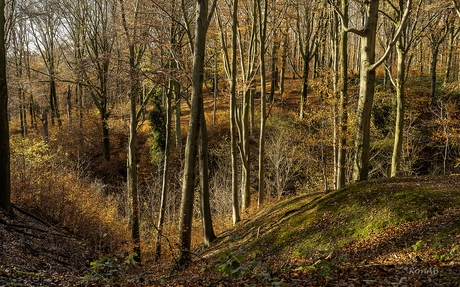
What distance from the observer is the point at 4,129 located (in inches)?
265

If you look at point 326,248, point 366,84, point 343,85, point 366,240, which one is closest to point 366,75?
point 366,84

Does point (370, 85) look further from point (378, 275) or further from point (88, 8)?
point (88, 8)

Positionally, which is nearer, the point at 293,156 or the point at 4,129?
the point at 4,129

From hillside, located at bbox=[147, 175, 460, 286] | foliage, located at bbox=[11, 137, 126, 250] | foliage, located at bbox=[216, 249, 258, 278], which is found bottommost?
foliage, located at bbox=[11, 137, 126, 250]

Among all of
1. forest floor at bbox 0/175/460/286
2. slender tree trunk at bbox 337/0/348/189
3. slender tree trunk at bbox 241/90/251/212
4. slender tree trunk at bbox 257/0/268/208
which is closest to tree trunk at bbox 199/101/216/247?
forest floor at bbox 0/175/460/286

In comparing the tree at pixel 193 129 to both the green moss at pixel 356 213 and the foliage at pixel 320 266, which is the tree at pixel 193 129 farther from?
the foliage at pixel 320 266

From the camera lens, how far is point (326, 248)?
4.80 m

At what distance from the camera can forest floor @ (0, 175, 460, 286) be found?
124 inches

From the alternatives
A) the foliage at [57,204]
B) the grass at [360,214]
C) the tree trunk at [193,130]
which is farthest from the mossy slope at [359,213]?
the foliage at [57,204]

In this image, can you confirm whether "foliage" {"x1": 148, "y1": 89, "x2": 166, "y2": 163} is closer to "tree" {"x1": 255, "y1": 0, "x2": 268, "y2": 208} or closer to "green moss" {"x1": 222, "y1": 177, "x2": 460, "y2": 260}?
"tree" {"x1": 255, "y1": 0, "x2": 268, "y2": 208}

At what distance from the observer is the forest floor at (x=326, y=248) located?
3.14 m

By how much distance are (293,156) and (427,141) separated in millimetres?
10825

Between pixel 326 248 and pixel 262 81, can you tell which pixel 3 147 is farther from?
pixel 262 81

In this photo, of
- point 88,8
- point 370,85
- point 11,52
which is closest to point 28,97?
point 11,52
